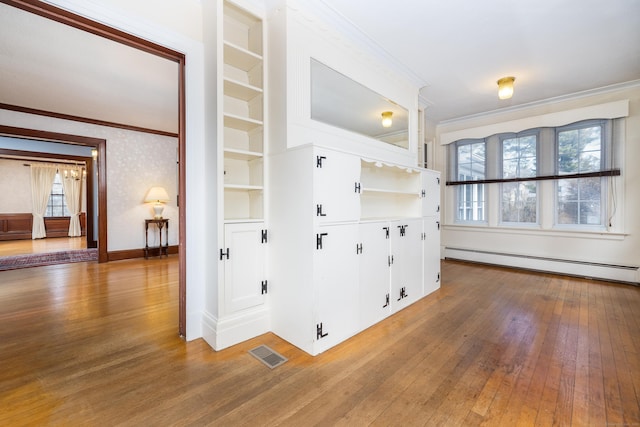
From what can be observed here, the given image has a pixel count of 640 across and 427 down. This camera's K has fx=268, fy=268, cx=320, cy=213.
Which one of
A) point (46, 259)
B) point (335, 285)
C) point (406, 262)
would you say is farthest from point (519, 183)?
point (46, 259)

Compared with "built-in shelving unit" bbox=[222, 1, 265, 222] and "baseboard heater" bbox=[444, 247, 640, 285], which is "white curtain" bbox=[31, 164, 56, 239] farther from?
"baseboard heater" bbox=[444, 247, 640, 285]

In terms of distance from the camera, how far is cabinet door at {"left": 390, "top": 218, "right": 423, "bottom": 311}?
9.41 ft

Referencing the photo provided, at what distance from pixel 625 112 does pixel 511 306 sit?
3.42 m

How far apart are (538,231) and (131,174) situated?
307 inches

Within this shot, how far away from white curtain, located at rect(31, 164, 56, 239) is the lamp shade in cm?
595

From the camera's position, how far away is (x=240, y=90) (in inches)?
93.5

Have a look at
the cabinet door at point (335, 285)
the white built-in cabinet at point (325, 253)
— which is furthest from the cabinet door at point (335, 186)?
the cabinet door at point (335, 285)

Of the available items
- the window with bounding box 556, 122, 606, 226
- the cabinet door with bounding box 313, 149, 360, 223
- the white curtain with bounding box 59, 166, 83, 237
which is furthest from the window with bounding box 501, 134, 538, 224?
the white curtain with bounding box 59, 166, 83, 237

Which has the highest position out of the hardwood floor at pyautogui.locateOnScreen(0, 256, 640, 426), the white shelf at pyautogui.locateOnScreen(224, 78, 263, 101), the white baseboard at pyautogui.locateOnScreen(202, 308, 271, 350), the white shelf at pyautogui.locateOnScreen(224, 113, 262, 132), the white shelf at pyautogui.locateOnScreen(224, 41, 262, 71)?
the white shelf at pyautogui.locateOnScreen(224, 41, 262, 71)

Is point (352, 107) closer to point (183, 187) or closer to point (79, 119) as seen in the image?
point (183, 187)

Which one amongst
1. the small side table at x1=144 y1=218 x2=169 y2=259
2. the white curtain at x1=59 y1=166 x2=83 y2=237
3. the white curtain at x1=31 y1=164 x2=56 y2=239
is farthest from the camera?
the white curtain at x1=59 y1=166 x2=83 y2=237

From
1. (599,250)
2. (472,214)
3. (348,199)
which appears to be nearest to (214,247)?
(348,199)

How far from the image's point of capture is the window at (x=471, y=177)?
206 inches

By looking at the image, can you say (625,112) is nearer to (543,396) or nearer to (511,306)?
(511,306)
